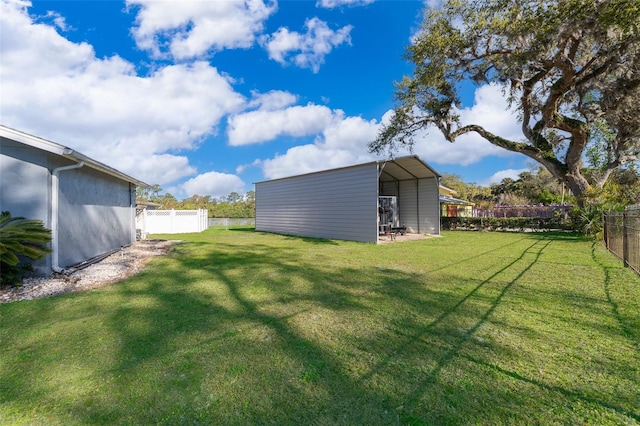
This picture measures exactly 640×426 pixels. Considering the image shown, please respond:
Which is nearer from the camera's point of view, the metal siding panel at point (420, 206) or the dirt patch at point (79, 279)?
the dirt patch at point (79, 279)

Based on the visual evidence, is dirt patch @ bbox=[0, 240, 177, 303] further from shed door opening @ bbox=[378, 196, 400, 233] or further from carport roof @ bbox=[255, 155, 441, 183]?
shed door opening @ bbox=[378, 196, 400, 233]

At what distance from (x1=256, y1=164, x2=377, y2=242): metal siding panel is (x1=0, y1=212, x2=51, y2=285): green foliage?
9617mm

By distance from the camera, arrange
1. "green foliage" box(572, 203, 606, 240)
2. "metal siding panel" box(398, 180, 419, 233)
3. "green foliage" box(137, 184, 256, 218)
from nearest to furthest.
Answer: "green foliage" box(572, 203, 606, 240) → "metal siding panel" box(398, 180, 419, 233) → "green foliage" box(137, 184, 256, 218)

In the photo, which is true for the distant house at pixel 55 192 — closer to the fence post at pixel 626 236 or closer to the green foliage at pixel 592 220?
the fence post at pixel 626 236

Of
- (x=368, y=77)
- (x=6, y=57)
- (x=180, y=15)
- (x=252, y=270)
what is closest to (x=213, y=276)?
(x=252, y=270)

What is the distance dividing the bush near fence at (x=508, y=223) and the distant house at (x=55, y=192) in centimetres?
1745

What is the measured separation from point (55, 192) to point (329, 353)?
6514mm

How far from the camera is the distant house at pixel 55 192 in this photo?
233 inches

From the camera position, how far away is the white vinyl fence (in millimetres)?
19375

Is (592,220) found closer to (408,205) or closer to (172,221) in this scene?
(408,205)

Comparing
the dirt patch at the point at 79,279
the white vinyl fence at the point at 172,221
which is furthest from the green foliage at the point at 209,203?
the dirt patch at the point at 79,279

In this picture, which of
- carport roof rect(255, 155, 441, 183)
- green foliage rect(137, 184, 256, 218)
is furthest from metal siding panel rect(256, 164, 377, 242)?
green foliage rect(137, 184, 256, 218)

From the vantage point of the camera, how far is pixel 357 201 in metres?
12.8

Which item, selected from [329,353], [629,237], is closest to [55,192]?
[329,353]
